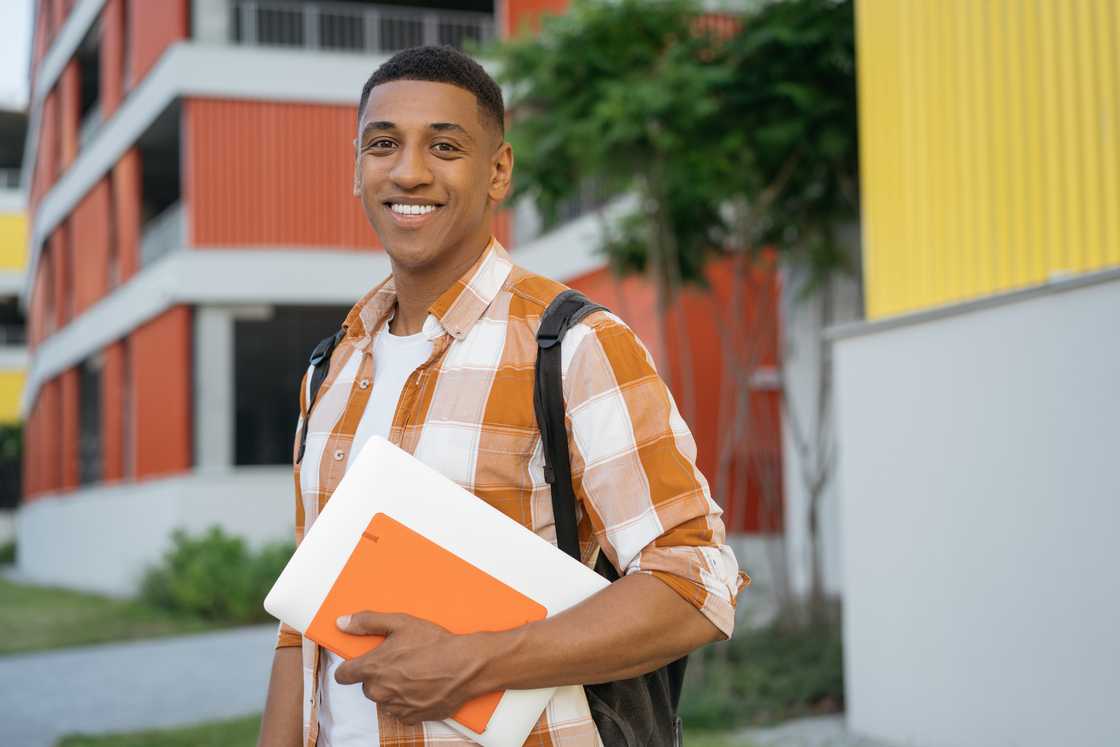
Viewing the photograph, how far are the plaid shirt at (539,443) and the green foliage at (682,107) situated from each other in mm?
6143

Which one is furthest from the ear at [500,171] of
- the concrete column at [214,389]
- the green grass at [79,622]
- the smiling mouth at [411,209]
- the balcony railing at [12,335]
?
the balcony railing at [12,335]

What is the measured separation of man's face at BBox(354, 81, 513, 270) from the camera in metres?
1.95

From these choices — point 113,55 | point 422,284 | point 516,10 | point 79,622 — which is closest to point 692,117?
point 422,284

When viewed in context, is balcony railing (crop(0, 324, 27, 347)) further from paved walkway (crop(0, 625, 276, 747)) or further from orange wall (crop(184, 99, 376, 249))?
paved walkway (crop(0, 625, 276, 747))

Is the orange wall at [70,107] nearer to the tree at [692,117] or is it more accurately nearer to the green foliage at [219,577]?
the green foliage at [219,577]

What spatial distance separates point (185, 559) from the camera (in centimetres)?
1503

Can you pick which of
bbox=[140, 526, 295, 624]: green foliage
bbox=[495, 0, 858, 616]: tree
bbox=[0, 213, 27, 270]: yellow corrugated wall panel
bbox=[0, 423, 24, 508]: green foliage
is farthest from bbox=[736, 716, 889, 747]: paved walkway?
bbox=[0, 213, 27, 270]: yellow corrugated wall panel

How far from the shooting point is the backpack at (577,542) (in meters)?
1.79

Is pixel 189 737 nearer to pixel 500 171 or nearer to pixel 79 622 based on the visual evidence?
pixel 500 171

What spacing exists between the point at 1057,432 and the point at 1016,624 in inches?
33.7

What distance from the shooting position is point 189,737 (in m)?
7.48

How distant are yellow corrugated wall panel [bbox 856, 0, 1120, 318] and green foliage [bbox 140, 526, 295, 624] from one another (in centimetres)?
874

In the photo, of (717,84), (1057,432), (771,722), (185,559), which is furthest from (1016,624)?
(185,559)

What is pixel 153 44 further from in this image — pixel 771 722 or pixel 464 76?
pixel 464 76
